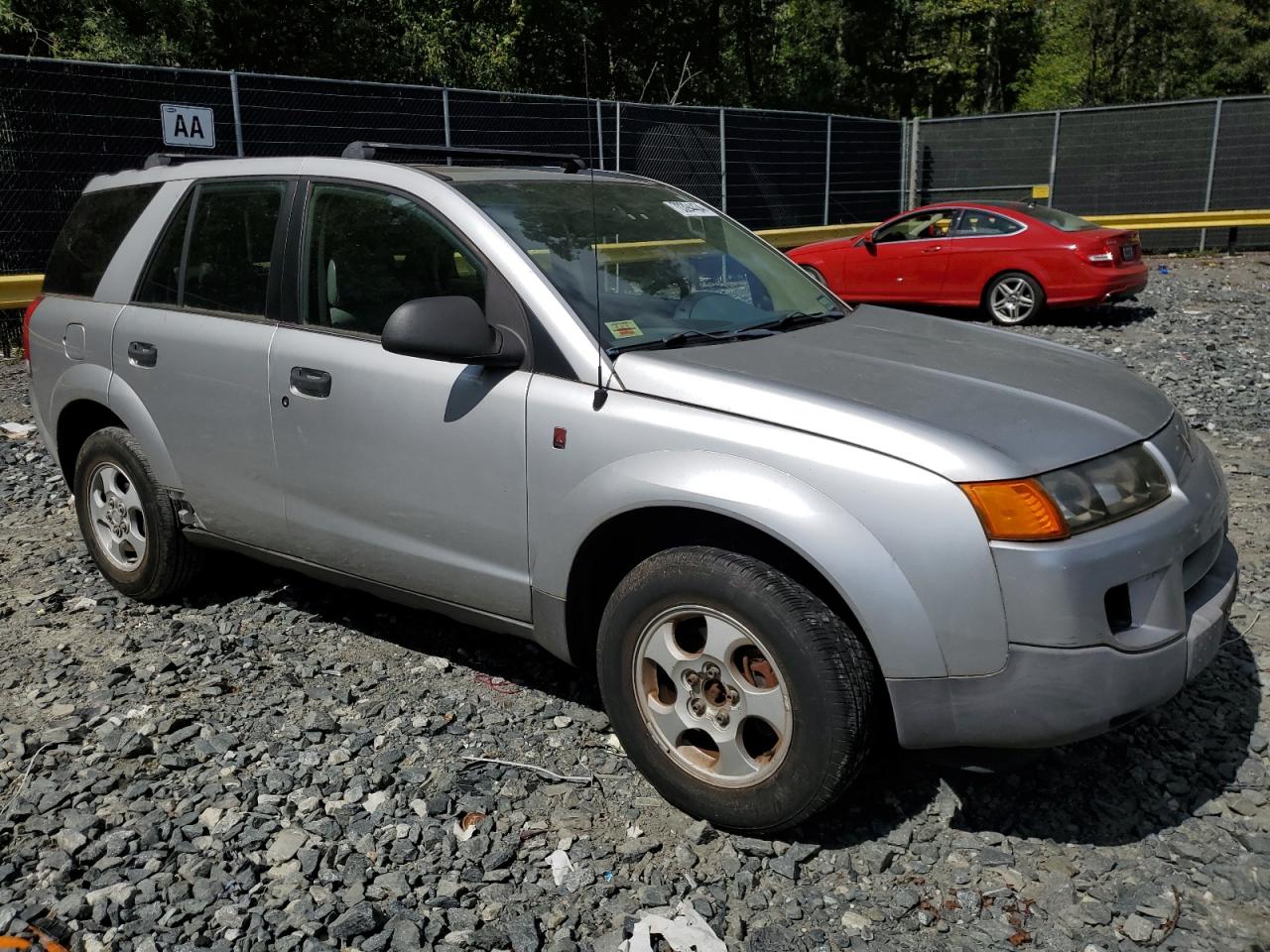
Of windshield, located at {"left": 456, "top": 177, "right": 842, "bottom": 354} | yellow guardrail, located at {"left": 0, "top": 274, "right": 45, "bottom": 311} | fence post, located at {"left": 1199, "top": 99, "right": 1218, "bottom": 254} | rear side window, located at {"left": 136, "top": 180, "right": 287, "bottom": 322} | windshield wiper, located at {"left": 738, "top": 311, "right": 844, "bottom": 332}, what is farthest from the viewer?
fence post, located at {"left": 1199, "top": 99, "right": 1218, "bottom": 254}

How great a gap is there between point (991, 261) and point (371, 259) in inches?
417

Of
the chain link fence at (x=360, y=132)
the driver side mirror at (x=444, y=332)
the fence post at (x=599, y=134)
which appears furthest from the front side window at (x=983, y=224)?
the driver side mirror at (x=444, y=332)

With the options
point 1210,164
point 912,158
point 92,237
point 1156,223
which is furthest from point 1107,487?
point 912,158

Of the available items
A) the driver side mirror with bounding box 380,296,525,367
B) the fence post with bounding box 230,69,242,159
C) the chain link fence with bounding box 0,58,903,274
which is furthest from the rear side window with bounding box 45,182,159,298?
the fence post with bounding box 230,69,242,159

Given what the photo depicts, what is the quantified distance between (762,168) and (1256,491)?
43.3 feet

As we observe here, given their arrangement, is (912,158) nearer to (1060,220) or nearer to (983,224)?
(983,224)

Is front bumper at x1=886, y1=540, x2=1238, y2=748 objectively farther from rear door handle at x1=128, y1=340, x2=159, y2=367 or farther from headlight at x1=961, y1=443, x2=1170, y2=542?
rear door handle at x1=128, y1=340, x2=159, y2=367

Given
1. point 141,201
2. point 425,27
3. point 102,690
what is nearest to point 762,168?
point 425,27

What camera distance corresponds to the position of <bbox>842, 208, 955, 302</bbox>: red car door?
13.4 metres

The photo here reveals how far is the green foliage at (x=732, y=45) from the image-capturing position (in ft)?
72.0

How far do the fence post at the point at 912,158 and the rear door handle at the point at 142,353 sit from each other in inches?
796

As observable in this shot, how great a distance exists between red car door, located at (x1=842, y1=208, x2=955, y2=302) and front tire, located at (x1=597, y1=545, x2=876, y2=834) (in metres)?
10.9

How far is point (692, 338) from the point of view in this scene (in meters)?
3.45

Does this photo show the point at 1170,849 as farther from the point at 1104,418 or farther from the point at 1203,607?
the point at 1104,418
